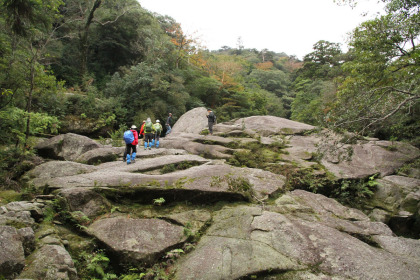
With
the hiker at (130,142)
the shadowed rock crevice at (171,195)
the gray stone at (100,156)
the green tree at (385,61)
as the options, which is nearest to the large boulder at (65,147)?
the gray stone at (100,156)

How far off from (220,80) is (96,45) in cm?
1573

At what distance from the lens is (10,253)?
4086mm

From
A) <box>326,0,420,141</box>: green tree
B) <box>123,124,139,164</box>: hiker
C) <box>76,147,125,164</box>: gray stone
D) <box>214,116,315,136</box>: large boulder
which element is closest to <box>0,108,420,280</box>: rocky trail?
<box>123,124,139,164</box>: hiker

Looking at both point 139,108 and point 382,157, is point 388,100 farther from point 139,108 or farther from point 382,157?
point 139,108

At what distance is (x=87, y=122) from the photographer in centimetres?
1931

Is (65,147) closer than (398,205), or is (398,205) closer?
(398,205)

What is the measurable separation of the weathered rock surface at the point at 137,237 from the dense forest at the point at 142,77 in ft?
17.6

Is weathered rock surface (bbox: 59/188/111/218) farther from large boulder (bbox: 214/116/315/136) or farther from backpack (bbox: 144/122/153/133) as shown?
large boulder (bbox: 214/116/315/136)

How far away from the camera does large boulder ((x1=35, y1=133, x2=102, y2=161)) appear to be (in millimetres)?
12945

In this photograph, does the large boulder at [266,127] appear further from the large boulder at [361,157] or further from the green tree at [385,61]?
the green tree at [385,61]

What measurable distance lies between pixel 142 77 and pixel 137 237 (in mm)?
18680

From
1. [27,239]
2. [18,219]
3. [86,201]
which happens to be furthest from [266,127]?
[27,239]

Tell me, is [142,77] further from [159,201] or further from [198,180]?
[159,201]

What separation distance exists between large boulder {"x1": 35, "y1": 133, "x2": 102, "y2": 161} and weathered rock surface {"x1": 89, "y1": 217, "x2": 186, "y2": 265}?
28.0ft
